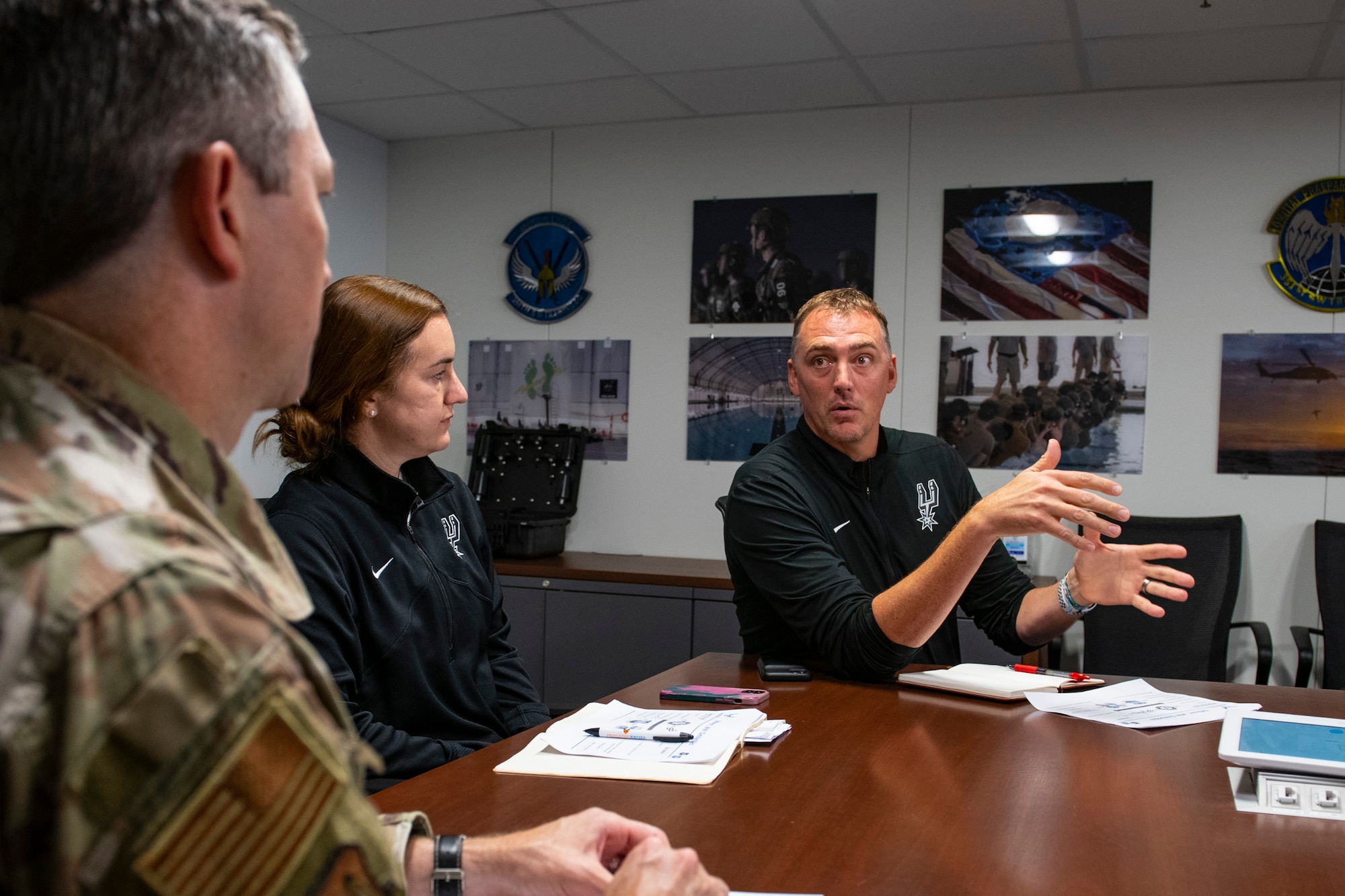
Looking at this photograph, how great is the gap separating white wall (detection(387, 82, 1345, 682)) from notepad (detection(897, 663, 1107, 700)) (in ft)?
7.84

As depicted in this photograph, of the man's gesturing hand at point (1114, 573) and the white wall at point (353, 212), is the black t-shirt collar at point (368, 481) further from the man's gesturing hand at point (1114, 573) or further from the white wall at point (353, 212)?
the white wall at point (353, 212)

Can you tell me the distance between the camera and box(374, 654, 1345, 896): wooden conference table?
3.69 feet

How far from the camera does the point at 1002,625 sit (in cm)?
237

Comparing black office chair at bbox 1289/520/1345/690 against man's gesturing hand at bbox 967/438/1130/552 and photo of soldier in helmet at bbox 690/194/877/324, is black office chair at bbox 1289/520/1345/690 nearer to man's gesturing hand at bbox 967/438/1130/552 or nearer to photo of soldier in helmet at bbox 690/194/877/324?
photo of soldier in helmet at bbox 690/194/877/324

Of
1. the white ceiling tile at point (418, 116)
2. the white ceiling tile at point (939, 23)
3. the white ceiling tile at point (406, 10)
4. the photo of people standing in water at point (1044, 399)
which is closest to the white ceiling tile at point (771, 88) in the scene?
the white ceiling tile at point (939, 23)

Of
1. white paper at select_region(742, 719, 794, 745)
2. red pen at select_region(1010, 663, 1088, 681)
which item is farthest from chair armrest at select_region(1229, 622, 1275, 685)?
white paper at select_region(742, 719, 794, 745)

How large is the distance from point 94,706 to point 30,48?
366mm

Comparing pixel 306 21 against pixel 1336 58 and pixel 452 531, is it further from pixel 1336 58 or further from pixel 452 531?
pixel 1336 58

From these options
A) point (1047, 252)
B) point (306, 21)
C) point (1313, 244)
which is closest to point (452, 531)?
point (306, 21)

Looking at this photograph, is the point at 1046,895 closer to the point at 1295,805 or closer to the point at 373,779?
the point at 1295,805

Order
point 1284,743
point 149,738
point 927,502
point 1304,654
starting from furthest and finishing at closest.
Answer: point 1304,654 → point 927,502 → point 1284,743 → point 149,738

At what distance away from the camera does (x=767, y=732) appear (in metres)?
1.62

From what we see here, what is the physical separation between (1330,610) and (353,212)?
447cm

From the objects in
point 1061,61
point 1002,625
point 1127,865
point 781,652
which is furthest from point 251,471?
point 1127,865
